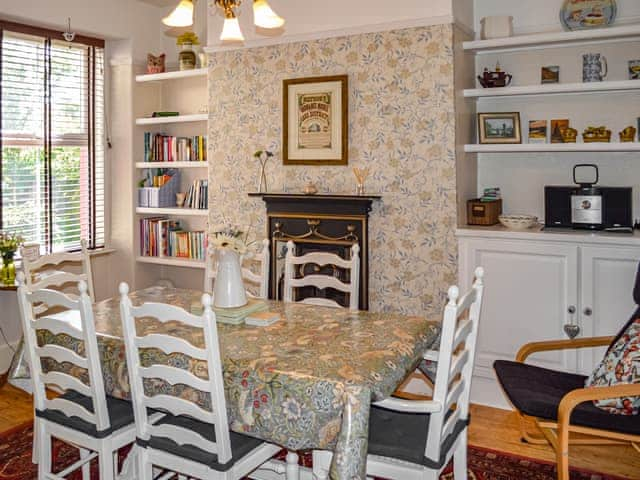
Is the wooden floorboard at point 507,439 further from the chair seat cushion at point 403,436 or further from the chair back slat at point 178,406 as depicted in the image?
the chair back slat at point 178,406

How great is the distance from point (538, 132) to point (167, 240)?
3.10 metres

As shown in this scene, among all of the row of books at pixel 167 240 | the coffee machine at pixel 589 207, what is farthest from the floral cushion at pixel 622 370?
the row of books at pixel 167 240

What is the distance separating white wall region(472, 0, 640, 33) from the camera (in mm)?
4117

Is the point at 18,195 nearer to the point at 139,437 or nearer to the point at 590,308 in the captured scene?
the point at 139,437

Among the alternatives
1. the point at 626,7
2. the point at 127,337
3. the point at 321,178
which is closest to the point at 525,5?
the point at 626,7

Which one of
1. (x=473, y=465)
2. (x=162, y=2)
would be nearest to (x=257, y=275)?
(x=473, y=465)

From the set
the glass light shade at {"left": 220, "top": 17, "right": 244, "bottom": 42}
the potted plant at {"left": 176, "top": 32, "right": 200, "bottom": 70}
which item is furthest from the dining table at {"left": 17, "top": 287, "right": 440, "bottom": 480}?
the potted plant at {"left": 176, "top": 32, "right": 200, "bottom": 70}

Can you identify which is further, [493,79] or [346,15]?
[346,15]

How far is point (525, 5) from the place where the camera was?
4.20m

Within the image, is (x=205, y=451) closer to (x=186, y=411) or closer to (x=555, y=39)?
(x=186, y=411)

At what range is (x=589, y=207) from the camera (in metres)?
3.82

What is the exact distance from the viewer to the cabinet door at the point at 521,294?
372cm

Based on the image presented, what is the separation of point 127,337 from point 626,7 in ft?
11.4

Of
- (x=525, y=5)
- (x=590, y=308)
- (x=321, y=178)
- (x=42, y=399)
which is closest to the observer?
(x=42, y=399)
